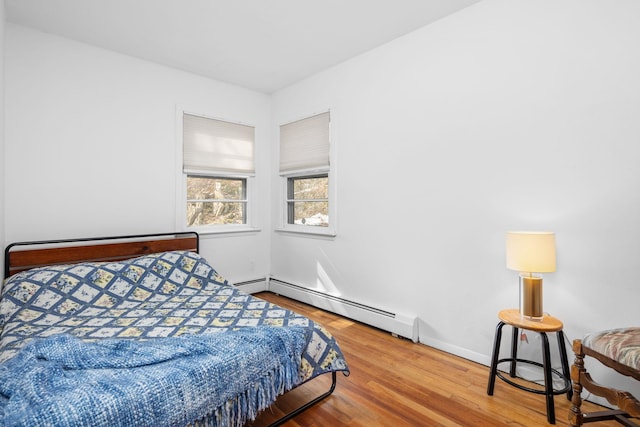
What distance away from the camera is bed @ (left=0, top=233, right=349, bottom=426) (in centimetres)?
123

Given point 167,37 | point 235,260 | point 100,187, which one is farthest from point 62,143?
point 235,260

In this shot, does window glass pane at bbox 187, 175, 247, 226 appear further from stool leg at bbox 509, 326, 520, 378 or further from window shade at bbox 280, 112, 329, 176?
stool leg at bbox 509, 326, 520, 378

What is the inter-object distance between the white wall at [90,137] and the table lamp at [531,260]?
3037 millimetres

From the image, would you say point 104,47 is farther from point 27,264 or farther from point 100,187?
point 27,264

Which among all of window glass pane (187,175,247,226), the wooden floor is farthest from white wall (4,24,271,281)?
the wooden floor

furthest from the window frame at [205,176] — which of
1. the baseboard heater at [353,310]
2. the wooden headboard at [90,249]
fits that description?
the baseboard heater at [353,310]

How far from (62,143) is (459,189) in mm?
3356

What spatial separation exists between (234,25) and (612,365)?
10.6 ft

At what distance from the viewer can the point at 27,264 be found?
2.63 meters

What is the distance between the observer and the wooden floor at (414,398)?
179 cm

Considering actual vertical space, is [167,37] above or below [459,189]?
above

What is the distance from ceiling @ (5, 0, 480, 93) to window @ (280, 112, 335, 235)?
720 mm

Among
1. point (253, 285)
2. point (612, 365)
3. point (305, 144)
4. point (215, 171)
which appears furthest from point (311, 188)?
point (612, 365)

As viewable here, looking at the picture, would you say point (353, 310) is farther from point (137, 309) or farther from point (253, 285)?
point (137, 309)
